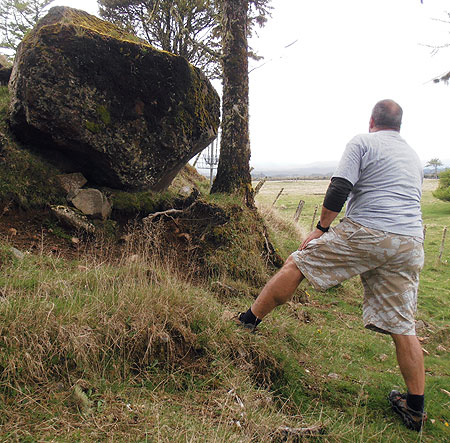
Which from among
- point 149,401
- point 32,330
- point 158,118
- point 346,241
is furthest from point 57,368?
point 158,118

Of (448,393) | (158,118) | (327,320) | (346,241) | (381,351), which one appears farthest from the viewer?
(158,118)

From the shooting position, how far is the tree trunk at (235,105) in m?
6.66

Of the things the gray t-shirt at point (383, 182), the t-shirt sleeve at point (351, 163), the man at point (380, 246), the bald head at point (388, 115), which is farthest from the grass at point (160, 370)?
the bald head at point (388, 115)

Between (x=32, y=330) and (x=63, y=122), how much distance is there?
3.06 metres

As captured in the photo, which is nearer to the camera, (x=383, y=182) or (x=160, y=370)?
(x=160, y=370)

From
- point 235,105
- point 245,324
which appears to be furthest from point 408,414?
point 235,105

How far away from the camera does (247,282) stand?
5.25 meters

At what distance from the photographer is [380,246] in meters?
2.97

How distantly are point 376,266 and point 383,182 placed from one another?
0.73m

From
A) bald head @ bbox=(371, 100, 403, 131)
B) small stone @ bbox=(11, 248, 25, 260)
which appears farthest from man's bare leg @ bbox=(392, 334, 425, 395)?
small stone @ bbox=(11, 248, 25, 260)

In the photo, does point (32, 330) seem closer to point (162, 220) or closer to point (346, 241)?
point (346, 241)

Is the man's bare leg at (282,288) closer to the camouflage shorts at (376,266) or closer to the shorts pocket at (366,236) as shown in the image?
the camouflage shorts at (376,266)

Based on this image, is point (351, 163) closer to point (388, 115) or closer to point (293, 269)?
point (388, 115)

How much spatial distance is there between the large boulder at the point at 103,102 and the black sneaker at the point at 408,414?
421 cm
